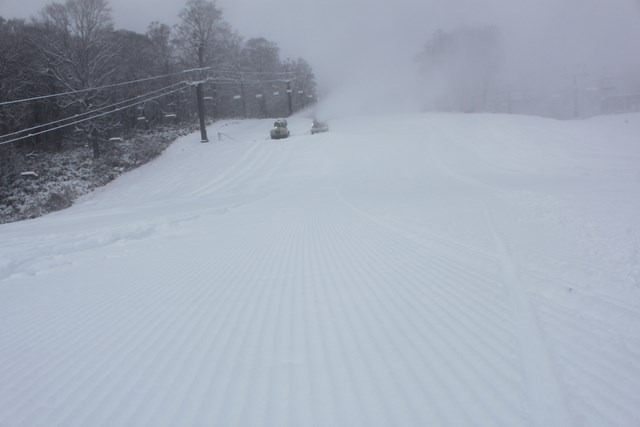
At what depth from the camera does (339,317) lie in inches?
170

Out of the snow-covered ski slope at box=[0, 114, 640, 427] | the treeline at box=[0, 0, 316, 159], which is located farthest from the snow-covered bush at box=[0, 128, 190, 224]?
the snow-covered ski slope at box=[0, 114, 640, 427]

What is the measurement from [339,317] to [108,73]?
3398cm

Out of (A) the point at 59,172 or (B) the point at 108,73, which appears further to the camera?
(B) the point at 108,73

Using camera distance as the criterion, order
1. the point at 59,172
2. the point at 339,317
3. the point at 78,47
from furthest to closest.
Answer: the point at 78,47 → the point at 59,172 → the point at 339,317

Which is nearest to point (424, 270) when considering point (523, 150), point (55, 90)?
point (523, 150)

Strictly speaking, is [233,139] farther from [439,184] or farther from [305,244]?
[305,244]

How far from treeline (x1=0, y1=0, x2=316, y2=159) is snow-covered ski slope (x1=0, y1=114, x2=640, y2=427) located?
1347 cm

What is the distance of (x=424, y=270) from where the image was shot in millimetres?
5848

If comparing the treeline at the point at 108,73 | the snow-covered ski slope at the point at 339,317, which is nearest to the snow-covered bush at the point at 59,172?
the treeline at the point at 108,73

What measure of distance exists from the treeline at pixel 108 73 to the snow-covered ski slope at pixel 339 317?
13.5 metres

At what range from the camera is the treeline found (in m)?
29.3

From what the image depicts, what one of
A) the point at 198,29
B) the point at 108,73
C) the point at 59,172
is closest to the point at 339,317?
the point at 59,172

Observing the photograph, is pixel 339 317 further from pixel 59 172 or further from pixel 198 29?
pixel 198 29

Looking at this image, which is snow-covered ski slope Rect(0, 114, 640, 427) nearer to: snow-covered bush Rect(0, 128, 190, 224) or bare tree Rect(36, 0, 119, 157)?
snow-covered bush Rect(0, 128, 190, 224)
